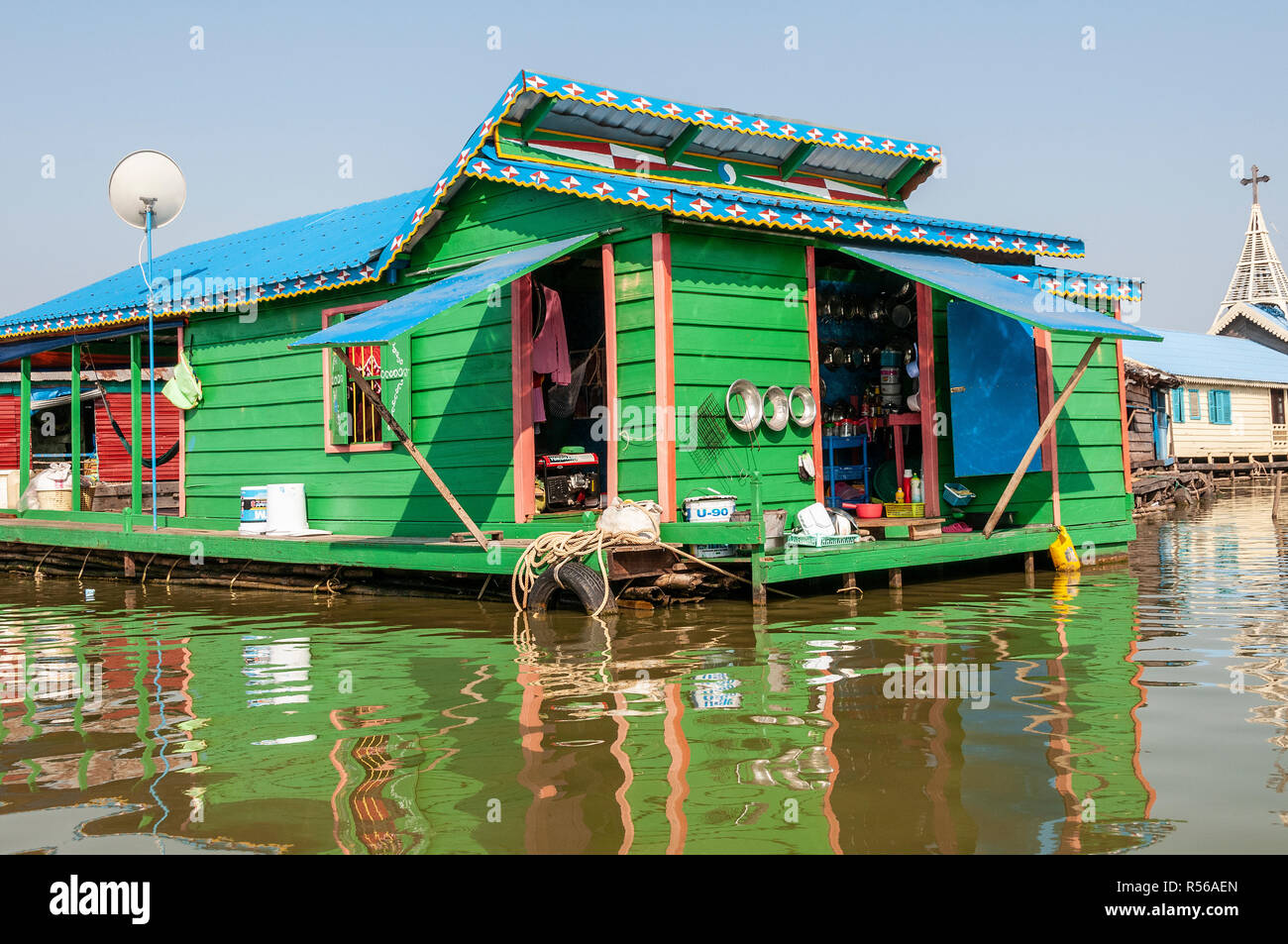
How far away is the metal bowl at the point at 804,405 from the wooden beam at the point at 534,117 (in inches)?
143

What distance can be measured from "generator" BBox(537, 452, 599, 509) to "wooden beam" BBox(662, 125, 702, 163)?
3627 millimetres

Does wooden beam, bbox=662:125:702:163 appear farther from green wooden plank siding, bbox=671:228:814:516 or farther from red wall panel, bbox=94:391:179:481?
red wall panel, bbox=94:391:179:481

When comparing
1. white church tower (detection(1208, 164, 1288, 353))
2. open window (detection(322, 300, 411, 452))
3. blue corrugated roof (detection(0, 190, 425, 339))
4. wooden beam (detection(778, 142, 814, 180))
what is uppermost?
white church tower (detection(1208, 164, 1288, 353))

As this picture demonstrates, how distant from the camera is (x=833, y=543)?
10.8 metres

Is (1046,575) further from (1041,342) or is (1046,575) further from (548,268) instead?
(548,268)

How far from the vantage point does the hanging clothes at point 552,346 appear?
442 inches

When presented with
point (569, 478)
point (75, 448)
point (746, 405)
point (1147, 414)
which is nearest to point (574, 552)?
point (569, 478)

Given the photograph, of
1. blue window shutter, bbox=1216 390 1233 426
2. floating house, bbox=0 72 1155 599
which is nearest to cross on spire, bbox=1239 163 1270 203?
blue window shutter, bbox=1216 390 1233 426

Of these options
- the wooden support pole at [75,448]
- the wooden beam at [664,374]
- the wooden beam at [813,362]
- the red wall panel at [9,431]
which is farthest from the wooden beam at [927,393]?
the red wall panel at [9,431]

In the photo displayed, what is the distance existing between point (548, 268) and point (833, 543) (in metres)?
4.17

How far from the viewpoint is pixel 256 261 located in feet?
49.6

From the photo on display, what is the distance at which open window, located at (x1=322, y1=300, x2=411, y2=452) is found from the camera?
1234cm

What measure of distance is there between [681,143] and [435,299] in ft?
13.6
